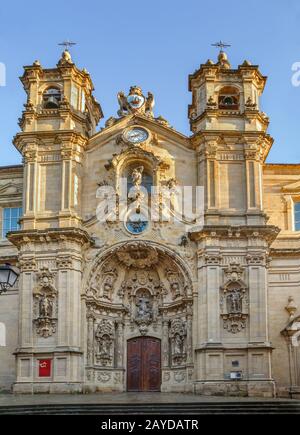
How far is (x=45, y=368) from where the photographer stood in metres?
31.0

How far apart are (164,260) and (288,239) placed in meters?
5.53

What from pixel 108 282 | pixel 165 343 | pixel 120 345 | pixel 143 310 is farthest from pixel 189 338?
pixel 108 282

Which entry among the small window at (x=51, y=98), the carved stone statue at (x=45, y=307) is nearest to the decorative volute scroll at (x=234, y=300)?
the carved stone statue at (x=45, y=307)

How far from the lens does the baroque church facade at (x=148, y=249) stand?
102 ft

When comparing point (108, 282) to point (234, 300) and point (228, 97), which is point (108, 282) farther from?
point (228, 97)

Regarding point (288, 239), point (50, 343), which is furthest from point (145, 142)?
point (50, 343)

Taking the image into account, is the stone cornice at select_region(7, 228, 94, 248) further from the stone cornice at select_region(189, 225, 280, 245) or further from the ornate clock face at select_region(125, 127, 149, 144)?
the ornate clock face at select_region(125, 127, 149, 144)

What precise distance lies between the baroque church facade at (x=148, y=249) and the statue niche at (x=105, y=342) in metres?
0.06

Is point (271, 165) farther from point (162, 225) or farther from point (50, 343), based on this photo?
point (50, 343)

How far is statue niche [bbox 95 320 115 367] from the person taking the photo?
107ft

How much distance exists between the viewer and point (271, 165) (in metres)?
34.6

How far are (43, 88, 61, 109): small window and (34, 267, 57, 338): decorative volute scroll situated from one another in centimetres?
782

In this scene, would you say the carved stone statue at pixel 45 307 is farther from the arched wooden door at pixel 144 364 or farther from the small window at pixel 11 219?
the small window at pixel 11 219

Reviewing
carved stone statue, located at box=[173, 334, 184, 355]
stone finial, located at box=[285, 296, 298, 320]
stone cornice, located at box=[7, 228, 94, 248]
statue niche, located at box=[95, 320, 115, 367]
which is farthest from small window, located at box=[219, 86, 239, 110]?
statue niche, located at box=[95, 320, 115, 367]
